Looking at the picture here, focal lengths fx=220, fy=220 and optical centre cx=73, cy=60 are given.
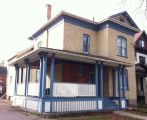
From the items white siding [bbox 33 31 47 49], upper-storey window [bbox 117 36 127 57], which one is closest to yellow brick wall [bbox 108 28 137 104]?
upper-storey window [bbox 117 36 127 57]

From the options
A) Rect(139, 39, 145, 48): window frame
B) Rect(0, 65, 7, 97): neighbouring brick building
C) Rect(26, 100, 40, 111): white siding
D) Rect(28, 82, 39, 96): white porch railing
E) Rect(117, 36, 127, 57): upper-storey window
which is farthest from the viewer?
Rect(0, 65, 7, 97): neighbouring brick building

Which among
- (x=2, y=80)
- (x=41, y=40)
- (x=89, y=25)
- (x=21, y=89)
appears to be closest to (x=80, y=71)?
(x=89, y=25)

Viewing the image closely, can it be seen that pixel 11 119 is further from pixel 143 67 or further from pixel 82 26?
pixel 143 67

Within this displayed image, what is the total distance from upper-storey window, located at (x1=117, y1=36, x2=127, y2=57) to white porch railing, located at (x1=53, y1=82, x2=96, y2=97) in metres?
7.44

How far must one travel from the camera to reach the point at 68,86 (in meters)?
15.4

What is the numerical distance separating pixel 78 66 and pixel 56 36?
3751mm

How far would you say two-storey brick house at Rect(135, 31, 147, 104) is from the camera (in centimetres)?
2773

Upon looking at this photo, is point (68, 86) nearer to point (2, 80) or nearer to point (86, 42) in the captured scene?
point (86, 42)

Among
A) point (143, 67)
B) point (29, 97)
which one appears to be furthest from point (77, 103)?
point (143, 67)

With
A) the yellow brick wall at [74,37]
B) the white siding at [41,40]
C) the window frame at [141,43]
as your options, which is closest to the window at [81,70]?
the yellow brick wall at [74,37]

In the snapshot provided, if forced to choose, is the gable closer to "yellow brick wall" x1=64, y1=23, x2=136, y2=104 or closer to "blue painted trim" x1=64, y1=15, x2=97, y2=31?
"yellow brick wall" x1=64, y1=23, x2=136, y2=104

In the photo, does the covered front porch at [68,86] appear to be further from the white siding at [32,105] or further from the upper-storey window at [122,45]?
the upper-storey window at [122,45]

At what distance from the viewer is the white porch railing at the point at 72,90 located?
14.7 metres

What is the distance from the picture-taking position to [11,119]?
484 inches
